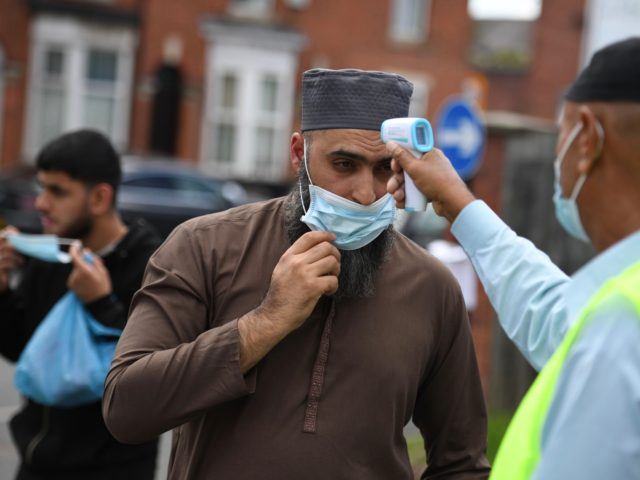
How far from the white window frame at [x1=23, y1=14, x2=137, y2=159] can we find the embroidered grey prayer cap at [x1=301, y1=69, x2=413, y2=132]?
22342 mm

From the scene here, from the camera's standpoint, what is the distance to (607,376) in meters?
1.33

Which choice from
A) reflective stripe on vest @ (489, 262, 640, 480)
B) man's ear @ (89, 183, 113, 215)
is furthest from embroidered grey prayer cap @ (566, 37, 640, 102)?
man's ear @ (89, 183, 113, 215)

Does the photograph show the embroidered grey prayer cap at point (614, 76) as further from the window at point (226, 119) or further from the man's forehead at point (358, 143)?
the window at point (226, 119)

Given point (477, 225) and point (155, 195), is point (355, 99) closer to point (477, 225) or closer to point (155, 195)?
point (477, 225)

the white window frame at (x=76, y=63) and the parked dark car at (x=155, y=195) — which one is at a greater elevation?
the white window frame at (x=76, y=63)

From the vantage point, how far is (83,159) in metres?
3.67

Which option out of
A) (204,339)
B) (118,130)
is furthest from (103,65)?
(204,339)

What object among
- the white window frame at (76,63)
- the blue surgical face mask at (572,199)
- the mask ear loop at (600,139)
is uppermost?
the white window frame at (76,63)

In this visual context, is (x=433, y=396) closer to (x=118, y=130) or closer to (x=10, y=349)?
(x=10, y=349)

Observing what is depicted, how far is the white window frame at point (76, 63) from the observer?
2422cm

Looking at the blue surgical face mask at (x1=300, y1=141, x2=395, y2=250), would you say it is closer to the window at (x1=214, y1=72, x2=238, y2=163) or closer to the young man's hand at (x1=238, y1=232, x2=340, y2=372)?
the young man's hand at (x1=238, y1=232, x2=340, y2=372)

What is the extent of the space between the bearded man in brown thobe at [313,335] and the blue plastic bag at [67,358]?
811 millimetres

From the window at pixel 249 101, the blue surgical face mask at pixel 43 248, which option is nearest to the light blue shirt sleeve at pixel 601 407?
the blue surgical face mask at pixel 43 248

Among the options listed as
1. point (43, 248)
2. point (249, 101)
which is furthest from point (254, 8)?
point (43, 248)
